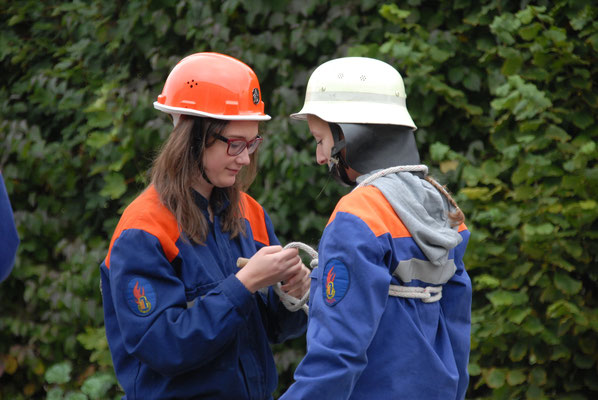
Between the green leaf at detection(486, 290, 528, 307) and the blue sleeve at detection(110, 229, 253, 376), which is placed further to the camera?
the green leaf at detection(486, 290, 528, 307)

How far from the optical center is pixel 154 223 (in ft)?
7.63

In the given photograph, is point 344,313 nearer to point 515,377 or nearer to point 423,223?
point 423,223

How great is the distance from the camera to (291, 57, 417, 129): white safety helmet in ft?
7.33

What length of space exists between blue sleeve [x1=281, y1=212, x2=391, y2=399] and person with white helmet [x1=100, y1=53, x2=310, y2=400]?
38 cm

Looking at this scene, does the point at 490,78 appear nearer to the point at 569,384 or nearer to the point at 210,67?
the point at 569,384

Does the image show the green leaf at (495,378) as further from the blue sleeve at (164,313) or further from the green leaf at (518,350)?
the blue sleeve at (164,313)

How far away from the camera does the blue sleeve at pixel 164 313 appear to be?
222 cm

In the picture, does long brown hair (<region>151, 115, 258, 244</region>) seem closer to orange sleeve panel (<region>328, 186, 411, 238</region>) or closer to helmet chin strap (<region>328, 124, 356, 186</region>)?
helmet chin strap (<region>328, 124, 356, 186</region>)

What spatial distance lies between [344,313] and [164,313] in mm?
607

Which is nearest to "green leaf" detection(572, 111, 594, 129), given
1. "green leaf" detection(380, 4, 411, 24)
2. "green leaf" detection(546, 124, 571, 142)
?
"green leaf" detection(546, 124, 571, 142)

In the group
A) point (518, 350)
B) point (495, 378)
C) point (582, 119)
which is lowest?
point (495, 378)

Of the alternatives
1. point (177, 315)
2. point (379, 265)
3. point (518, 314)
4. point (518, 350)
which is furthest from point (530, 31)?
point (177, 315)

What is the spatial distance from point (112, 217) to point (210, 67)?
102 inches

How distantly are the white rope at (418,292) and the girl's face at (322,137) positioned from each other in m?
0.47
